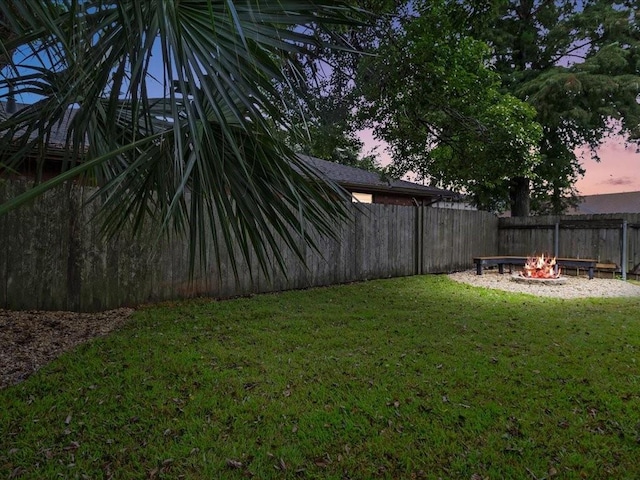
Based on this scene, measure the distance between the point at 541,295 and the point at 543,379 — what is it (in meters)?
4.22

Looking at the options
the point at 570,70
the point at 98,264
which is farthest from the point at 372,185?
the point at 98,264

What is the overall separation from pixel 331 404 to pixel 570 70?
1359cm

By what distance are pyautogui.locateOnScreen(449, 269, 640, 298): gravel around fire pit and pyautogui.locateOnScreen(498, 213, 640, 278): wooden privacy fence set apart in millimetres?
674

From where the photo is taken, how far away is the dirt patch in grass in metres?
3.20

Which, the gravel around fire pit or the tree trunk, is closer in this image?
the gravel around fire pit

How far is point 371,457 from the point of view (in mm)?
2082

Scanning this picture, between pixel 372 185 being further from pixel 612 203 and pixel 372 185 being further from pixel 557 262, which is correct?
pixel 612 203

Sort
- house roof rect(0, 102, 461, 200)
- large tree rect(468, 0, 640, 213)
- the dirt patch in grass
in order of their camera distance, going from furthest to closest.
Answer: large tree rect(468, 0, 640, 213) < house roof rect(0, 102, 461, 200) < the dirt patch in grass

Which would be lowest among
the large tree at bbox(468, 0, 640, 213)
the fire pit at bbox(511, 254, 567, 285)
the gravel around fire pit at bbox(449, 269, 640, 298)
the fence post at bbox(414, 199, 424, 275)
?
the gravel around fire pit at bbox(449, 269, 640, 298)

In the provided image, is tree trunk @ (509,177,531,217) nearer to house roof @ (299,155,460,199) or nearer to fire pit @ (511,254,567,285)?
house roof @ (299,155,460,199)

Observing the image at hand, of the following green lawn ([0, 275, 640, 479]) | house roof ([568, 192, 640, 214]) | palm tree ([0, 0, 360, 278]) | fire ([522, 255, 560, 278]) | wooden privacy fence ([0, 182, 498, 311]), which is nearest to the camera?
palm tree ([0, 0, 360, 278])

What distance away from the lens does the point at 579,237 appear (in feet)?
31.2

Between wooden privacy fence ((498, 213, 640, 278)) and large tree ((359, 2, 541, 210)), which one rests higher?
large tree ((359, 2, 541, 210))

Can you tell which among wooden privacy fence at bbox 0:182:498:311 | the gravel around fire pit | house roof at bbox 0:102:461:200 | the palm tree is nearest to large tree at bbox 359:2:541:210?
wooden privacy fence at bbox 0:182:498:311
